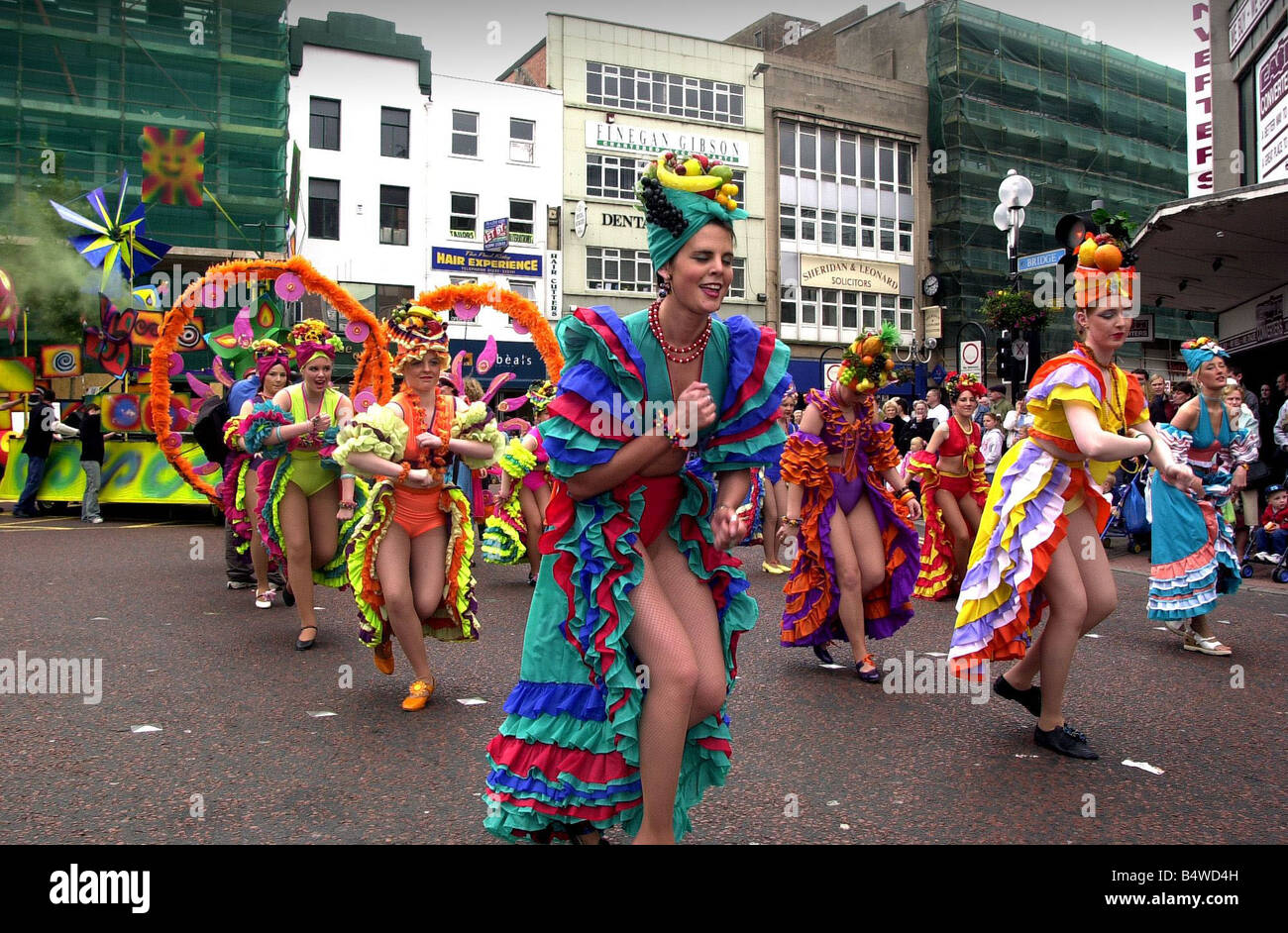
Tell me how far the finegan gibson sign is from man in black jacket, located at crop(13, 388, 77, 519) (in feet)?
94.6

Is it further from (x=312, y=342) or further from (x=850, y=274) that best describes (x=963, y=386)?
(x=850, y=274)

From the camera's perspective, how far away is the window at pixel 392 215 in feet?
114

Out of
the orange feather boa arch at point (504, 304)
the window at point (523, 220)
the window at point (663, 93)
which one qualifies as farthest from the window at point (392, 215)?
the orange feather boa arch at point (504, 304)

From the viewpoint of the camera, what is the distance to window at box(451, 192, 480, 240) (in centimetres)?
3556

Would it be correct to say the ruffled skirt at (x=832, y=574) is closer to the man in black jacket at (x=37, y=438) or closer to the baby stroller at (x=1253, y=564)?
the baby stroller at (x=1253, y=564)

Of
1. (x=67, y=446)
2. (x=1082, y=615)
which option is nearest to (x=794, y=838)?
(x=1082, y=615)

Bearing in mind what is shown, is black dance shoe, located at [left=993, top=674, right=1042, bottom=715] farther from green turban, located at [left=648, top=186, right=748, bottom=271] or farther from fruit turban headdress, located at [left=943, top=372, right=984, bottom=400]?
fruit turban headdress, located at [left=943, top=372, right=984, bottom=400]

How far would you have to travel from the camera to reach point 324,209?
1348 inches

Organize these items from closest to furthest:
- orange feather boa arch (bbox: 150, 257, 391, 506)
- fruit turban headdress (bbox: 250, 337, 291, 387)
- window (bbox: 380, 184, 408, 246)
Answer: fruit turban headdress (bbox: 250, 337, 291, 387) → orange feather boa arch (bbox: 150, 257, 391, 506) → window (bbox: 380, 184, 408, 246)

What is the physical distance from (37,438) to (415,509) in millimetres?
14663

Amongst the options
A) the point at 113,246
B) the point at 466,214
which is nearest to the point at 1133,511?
the point at 113,246

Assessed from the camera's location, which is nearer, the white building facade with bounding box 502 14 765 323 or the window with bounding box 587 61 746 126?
the white building facade with bounding box 502 14 765 323

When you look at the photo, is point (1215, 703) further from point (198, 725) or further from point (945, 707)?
point (198, 725)

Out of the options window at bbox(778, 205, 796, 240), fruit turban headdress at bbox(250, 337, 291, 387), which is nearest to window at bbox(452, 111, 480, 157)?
window at bbox(778, 205, 796, 240)
